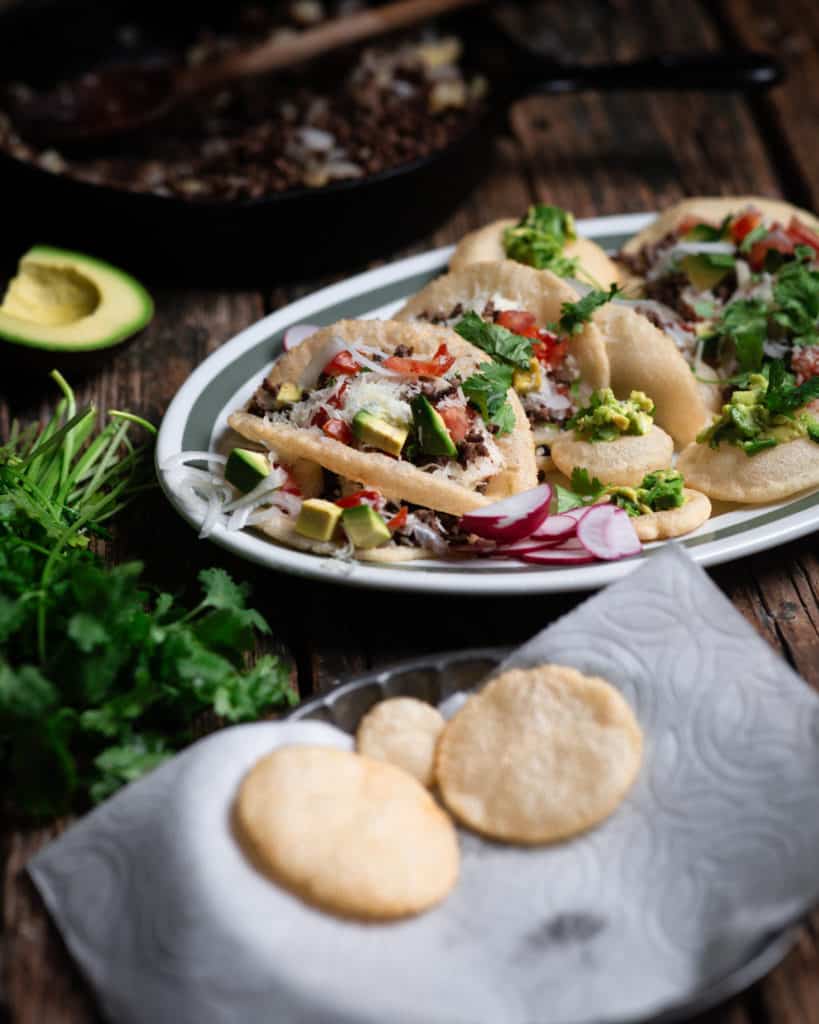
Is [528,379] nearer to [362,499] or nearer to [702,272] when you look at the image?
[362,499]

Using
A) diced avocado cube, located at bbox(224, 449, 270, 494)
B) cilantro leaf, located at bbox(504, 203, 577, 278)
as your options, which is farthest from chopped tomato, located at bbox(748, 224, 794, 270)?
diced avocado cube, located at bbox(224, 449, 270, 494)

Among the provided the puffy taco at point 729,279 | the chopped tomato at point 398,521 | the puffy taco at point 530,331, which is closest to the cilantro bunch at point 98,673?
the chopped tomato at point 398,521

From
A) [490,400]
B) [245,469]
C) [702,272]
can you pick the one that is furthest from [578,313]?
[245,469]

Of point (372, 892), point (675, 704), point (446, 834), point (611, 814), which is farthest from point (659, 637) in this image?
point (372, 892)

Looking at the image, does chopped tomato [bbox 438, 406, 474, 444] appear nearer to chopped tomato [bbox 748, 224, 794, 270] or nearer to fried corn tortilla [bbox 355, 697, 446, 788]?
fried corn tortilla [bbox 355, 697, 446, 788]

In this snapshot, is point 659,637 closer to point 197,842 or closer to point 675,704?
point 675,704

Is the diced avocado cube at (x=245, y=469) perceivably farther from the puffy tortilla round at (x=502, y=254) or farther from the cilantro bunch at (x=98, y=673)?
the puffy tortilla round at (x=502, y=254)
